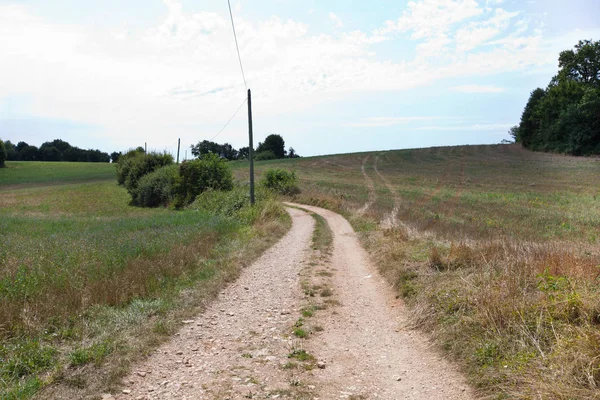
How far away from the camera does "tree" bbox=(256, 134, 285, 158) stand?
134750 mm

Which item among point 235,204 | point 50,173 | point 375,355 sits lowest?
point 375,355

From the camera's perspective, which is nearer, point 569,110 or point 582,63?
point 569,110

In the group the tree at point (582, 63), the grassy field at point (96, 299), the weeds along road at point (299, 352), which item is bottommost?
the weeds along road at point (299, 352)

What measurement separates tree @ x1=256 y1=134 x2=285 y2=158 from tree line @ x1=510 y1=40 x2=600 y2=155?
232ft

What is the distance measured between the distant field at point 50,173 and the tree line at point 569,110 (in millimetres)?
81000

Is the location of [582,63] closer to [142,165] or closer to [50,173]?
[142,165]

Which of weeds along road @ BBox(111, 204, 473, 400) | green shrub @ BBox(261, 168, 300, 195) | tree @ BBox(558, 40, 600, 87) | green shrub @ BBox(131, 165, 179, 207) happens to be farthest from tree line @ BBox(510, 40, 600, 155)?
weeds along road @ BBox(111, 204, 473, 400)

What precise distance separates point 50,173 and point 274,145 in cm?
6513

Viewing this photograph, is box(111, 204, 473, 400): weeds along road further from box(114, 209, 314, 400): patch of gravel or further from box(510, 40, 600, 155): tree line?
box(510, 40, 600, 155): tree line

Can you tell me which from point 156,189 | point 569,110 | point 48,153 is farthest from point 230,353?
point 48,153

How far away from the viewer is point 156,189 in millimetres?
45250

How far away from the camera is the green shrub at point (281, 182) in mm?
42781

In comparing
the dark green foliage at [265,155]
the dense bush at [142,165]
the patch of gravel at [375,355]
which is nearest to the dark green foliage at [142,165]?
the dense bush at [142,165]

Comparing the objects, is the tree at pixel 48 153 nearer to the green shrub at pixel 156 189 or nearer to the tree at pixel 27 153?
the tree at pixel 27 153
